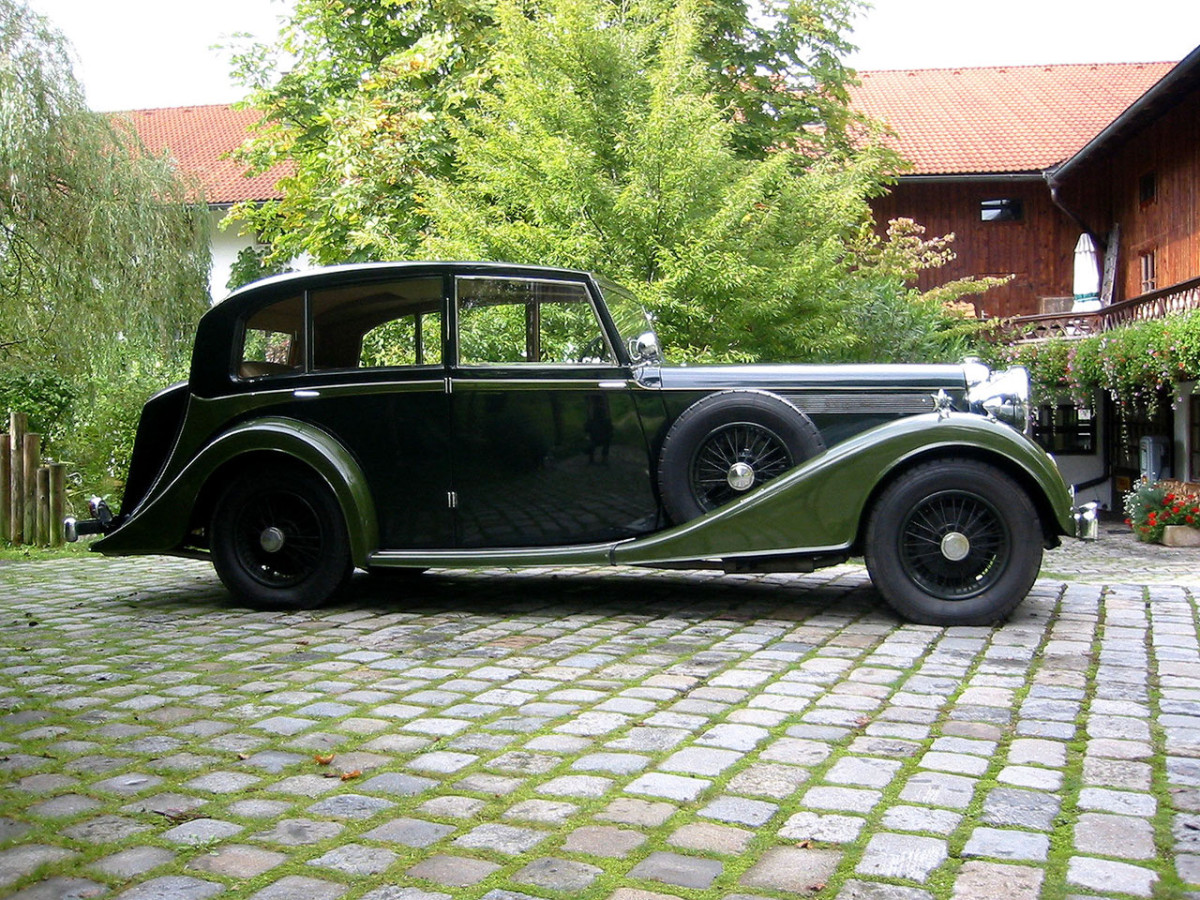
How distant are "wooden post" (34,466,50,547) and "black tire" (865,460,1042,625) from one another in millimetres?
8058

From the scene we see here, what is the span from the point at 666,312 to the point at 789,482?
14.9ft

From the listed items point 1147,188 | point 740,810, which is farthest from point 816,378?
point 1147,188

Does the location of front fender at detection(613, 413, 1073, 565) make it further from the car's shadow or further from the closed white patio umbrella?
the closed white patio umbrella

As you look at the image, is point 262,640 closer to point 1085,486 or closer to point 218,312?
point 218,312

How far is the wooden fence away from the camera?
10625mm

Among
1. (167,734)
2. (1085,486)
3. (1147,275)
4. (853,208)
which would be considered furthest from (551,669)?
(1147,275)

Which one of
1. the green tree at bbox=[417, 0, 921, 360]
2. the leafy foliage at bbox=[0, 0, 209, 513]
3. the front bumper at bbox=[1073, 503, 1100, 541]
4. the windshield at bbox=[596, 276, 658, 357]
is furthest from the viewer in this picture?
the leafy foliage at bbox=[0, 0, 209, 513]

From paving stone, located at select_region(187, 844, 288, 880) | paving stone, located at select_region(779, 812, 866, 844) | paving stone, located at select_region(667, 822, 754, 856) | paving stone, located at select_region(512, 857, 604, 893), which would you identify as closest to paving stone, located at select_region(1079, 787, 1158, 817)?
paving stone, located at select_region(779, 812, 866, 844)

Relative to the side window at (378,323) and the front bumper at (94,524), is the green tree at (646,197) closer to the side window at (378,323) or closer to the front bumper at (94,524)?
the side window at (378,323)

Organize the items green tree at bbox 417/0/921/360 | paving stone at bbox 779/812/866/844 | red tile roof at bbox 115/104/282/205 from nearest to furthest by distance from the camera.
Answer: paving stone at bbox 779/812/866/844 < green tree at bbox 417/0/921/360 < red tile roof at bbox 115/104/282/205

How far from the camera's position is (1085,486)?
75.6 feet

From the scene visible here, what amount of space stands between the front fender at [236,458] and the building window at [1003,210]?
2417 centimetres

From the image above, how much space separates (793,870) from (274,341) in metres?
4.92

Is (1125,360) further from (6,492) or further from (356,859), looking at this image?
(356,859)
